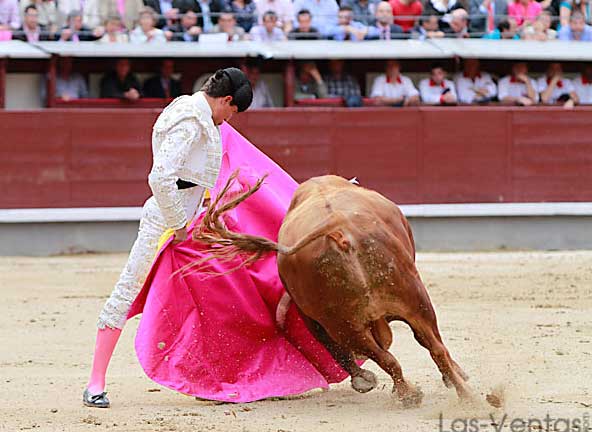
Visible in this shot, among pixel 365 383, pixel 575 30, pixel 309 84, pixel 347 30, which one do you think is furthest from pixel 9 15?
pixel 365 383

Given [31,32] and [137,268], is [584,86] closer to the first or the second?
[31,32]

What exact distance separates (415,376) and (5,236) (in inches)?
235

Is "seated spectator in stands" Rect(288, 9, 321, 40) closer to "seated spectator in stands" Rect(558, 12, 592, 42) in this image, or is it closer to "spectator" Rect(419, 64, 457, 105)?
"spectator" Rect(419, 64, 457, 105)

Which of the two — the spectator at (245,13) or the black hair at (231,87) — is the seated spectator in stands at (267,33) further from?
the black hair at (231,87)

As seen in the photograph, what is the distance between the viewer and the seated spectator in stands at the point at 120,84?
10.1 m

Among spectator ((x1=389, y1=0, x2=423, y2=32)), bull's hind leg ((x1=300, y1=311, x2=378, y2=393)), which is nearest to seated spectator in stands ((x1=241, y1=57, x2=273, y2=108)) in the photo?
spectator ((x1=389, y1=0, x2=423, y2=32))

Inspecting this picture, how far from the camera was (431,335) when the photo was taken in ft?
12.7

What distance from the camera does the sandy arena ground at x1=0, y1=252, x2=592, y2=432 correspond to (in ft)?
12.3

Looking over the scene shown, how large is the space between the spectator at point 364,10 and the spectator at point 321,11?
0.38 feet

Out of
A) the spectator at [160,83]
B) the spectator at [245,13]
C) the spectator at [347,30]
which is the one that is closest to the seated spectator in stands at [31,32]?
the spectator at [160,83]

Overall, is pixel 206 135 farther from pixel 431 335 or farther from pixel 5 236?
pixel 5 236

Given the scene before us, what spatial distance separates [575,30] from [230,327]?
755 cm

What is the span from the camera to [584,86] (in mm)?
10898

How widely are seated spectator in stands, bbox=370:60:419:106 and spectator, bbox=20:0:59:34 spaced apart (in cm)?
284
